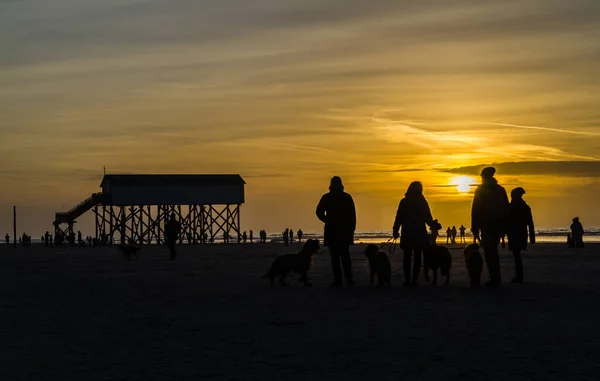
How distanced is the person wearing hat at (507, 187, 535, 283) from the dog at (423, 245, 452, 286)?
3.91 feet

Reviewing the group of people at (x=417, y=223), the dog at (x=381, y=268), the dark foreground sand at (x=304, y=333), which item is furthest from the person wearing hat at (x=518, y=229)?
the dog at (x=381, y=268)

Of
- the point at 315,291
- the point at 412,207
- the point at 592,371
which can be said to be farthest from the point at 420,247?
the point at 592,371

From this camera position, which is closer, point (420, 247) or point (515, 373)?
point (515, 373)

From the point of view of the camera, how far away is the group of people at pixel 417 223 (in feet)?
50.5

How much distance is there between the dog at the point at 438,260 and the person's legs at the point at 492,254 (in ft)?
3.14

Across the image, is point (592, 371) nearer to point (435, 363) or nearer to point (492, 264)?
point (435, 363)

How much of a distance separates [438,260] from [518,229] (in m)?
1.76

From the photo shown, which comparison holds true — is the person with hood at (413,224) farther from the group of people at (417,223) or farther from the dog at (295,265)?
the dog at (295,265)

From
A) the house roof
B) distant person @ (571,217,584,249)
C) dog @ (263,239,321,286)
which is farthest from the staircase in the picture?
dog @ (263,239,321,286)

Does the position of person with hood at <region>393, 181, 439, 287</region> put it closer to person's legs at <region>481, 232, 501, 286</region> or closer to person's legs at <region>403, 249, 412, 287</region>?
person's legs at <region>403, 249, 412, 287</region>

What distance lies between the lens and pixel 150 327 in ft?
33.8

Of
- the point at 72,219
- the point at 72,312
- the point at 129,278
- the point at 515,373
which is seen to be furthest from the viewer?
the point at 72,219

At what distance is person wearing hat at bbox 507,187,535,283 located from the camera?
54.4 ft

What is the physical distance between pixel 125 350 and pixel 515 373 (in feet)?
11.3
